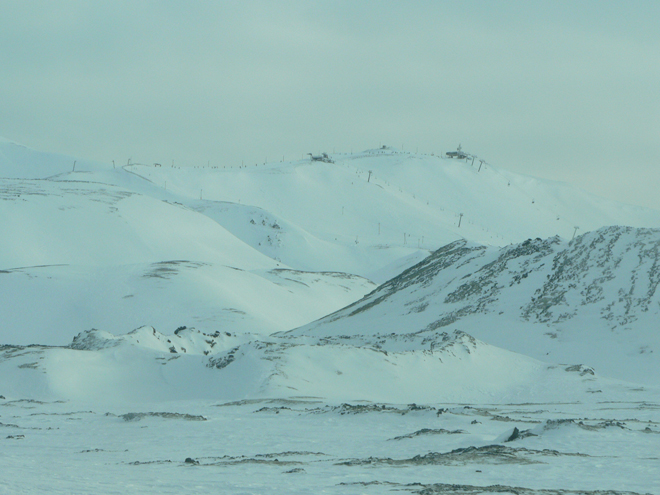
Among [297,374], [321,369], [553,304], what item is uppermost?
[553,304]

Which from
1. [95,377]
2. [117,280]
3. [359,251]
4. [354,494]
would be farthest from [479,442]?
[359,251]

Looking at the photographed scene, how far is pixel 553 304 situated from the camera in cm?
3231

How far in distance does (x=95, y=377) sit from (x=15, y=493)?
1695 cm

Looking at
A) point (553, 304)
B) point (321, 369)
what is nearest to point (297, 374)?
point (321, 369)

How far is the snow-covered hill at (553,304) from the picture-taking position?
1145 inches

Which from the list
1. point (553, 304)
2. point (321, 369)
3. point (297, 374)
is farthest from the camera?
Result: point (553, 304)

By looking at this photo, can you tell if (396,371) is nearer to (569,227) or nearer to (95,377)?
(95,377)

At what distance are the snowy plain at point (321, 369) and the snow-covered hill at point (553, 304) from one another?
102 mm

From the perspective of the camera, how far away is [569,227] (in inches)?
5817

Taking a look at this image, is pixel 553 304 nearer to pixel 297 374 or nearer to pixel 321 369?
pixel 321 369

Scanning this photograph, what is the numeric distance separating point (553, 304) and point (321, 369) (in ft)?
37.8

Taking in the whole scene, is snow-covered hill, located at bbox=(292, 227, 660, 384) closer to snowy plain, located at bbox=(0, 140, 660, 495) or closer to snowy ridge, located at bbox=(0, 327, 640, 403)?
snowy plain, located at bbox=(0, 140, 660, 495)

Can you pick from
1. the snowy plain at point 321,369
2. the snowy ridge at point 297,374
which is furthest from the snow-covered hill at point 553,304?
the snowy ridge at point 297,374

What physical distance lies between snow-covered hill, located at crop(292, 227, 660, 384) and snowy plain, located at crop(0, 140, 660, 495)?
0.10 m
